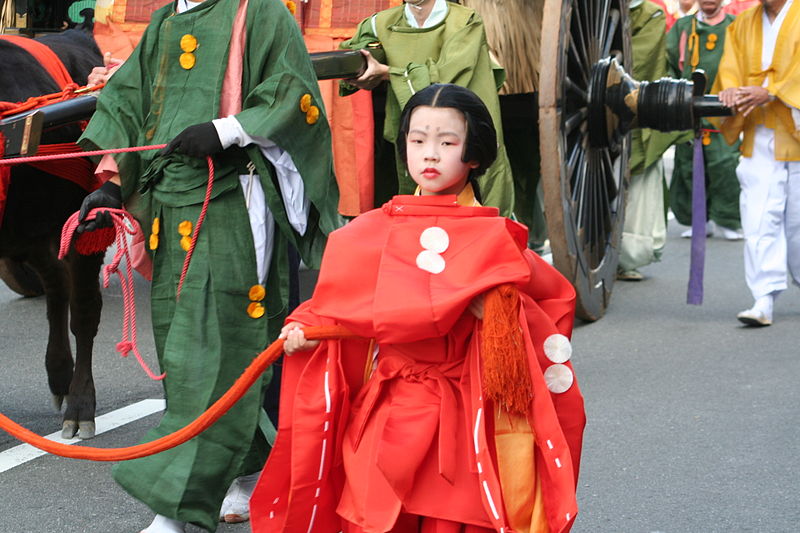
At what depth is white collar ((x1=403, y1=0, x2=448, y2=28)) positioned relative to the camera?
17.8 ft

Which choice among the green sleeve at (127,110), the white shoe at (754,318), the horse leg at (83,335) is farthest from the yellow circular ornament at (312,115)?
the white shoe at (754,318)

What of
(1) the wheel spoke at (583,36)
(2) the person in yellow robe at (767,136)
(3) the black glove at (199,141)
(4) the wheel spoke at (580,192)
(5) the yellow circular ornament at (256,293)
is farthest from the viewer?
(2) the person in yellow robe at (767,136)

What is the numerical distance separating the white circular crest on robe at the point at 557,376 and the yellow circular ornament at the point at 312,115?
1238mm

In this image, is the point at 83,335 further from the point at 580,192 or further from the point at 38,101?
the point at 580,192

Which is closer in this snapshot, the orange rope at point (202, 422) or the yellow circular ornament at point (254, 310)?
the orange rope at point (202, 422)

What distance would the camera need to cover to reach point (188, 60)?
11.4 feet

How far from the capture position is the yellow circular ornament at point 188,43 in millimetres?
3457

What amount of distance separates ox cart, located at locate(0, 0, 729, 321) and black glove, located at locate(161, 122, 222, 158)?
136 cm

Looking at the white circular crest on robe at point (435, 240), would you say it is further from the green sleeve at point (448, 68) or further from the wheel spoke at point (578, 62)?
the wheel spoke at point (578, 62)

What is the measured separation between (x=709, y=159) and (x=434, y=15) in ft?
16.8

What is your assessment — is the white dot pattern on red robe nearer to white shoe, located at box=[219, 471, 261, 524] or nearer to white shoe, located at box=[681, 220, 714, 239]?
white shoe, located at box=[219, 471, 261, 524]

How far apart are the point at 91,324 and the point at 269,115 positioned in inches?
73.9


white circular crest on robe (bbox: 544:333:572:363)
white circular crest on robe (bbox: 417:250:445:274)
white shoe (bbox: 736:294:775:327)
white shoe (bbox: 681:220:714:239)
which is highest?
white circular crest on robe (bbox: 417:250:445:274)

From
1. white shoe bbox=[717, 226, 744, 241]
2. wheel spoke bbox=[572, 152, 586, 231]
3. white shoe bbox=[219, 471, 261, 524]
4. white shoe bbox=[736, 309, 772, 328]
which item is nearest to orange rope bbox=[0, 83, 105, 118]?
white shoe bbox=[219, 471, 261, 524]
